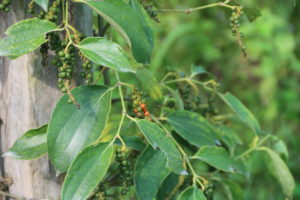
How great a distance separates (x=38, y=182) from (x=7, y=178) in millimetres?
78

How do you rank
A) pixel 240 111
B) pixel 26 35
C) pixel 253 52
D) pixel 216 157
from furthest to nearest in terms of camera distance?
pixel 253 52 < pixel 240 111 < pixel 216 157 < pixel 26 35

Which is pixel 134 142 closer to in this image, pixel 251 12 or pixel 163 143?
Result: pixel 163 143

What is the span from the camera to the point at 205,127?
3.61 ft

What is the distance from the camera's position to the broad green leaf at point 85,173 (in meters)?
0.82

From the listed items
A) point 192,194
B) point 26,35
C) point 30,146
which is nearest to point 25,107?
point 30,146

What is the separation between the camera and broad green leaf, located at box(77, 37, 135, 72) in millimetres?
805

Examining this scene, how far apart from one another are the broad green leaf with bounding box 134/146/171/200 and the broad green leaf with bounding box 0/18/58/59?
0.97 feet

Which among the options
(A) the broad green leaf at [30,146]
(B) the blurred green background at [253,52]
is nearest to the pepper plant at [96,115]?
(A) the broad green leaf at [30,146]

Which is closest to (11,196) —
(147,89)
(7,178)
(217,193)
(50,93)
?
(7,178)

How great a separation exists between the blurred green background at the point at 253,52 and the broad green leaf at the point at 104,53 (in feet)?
6.80

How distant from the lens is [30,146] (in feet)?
3.02

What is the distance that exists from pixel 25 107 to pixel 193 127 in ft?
1.14

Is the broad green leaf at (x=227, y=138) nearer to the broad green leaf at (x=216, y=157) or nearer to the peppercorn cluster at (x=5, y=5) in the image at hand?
the broad green leaf at (x=216, y=157)

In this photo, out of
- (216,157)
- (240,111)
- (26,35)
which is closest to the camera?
(26,35)
